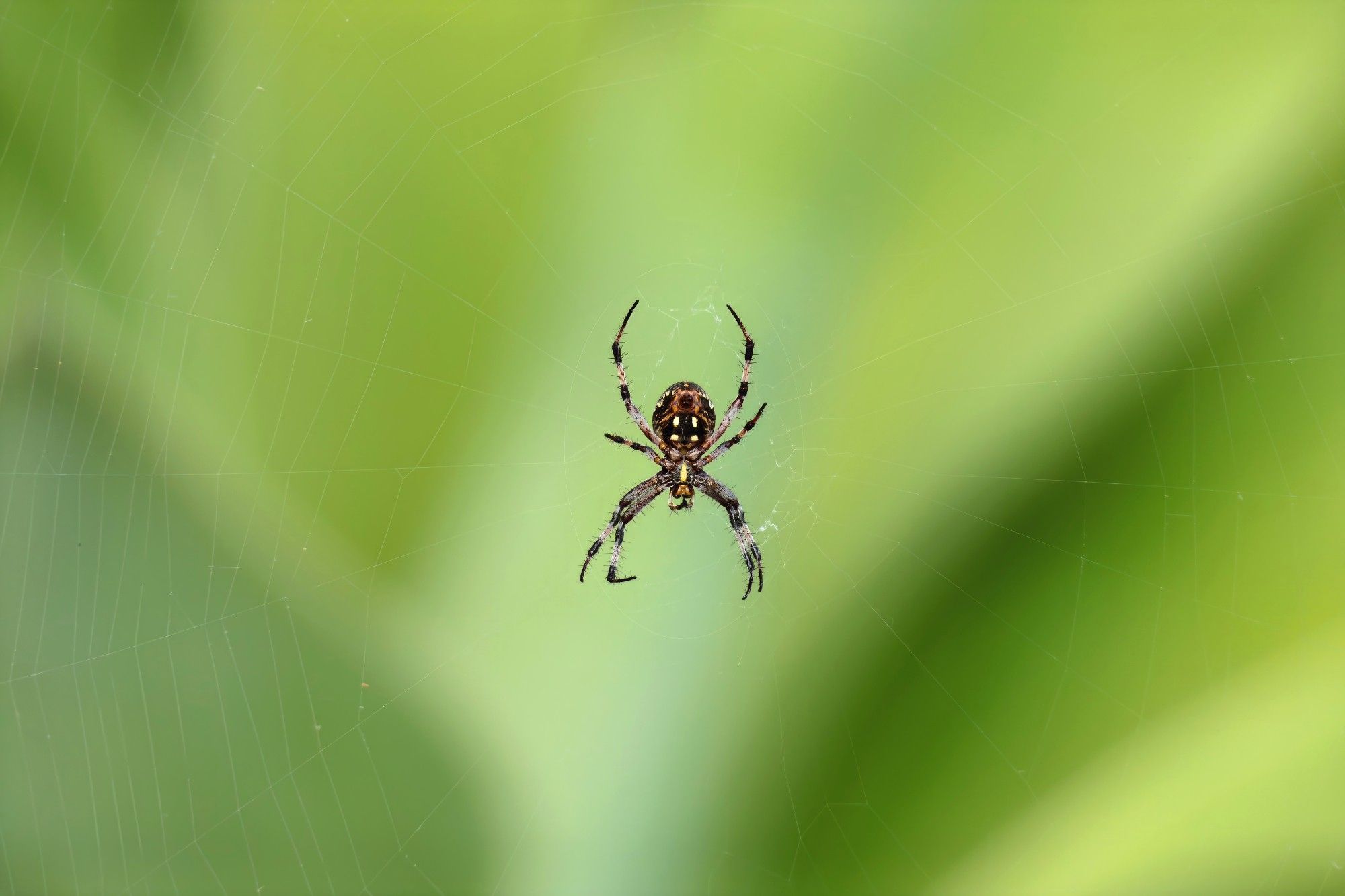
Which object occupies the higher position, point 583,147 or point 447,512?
point 583,147

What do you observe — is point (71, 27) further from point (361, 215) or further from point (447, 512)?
point (447, 512)

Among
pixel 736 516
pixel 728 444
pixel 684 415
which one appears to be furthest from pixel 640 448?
pixel 736 516

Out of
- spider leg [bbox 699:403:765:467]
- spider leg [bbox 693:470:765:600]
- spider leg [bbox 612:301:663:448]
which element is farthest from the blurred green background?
spider leg [bbox 693:470:765:600]

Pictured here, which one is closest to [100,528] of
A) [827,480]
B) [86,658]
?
[86,658]

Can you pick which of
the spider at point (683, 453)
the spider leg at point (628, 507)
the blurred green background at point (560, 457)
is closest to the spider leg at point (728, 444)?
the spider at point (683, 453)

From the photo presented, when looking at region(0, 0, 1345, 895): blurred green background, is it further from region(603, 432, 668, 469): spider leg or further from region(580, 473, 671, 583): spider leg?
region(580, 473, 671, 583): spider leg

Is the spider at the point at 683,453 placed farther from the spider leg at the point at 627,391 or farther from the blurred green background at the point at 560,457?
the blurred green background at the point at 560,457

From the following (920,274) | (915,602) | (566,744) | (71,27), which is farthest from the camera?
(920,274)
